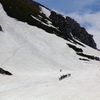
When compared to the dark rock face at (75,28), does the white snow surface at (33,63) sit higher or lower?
lower

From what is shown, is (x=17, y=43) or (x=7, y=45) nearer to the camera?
(x=7, y=45)

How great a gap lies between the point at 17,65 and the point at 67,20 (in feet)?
321

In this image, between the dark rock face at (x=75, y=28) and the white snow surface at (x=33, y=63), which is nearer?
the white snow surface at (x=33, y=63)

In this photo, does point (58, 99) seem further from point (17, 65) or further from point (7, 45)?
point (7, 45)

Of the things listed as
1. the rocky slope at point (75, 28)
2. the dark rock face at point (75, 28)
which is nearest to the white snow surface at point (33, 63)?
the dark rock face at point (75, 28)

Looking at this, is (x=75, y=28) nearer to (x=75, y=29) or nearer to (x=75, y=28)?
(x=75, y=28)

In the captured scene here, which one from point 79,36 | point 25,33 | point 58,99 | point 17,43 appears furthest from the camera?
point 79,36

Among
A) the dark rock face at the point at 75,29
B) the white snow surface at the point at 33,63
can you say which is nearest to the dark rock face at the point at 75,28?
the dark rock face at the point at 75,29

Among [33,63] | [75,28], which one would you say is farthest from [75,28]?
[33,63]

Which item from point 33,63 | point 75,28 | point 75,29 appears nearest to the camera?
point 33,63

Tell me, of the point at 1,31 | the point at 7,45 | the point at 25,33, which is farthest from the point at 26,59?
the point at 25,33

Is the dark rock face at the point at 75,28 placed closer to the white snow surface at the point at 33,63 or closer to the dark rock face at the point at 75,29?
the dark rock face at the point at 75,29

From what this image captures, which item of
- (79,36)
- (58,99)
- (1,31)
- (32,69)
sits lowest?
(58,99)

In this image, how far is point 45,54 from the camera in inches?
1959
